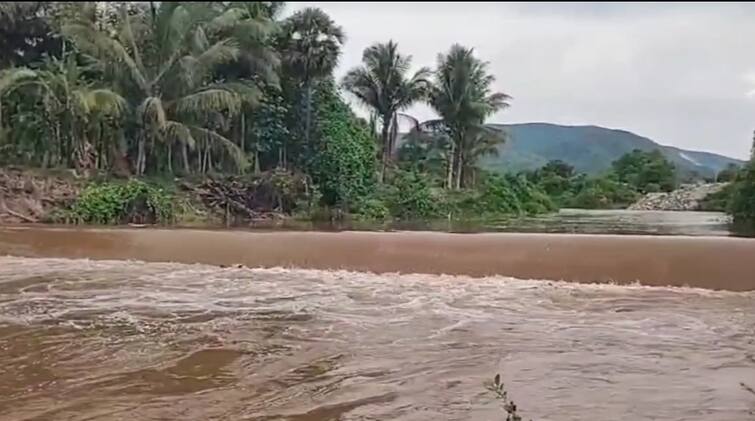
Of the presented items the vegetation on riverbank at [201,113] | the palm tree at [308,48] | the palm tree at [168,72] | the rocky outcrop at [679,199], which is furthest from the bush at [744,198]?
the palm tree at [168,72]

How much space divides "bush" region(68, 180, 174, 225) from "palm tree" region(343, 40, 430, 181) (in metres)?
6.89

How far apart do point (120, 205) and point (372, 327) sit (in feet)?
28.4

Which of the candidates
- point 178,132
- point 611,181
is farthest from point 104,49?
point 611,181

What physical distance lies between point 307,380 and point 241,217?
36.5ft

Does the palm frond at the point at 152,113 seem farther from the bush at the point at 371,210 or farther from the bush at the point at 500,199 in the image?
the bush at the point at 500,199

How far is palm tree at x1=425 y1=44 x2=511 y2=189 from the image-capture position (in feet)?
66.4

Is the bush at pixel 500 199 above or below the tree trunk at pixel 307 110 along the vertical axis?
below

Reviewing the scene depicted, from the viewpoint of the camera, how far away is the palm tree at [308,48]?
15539mm

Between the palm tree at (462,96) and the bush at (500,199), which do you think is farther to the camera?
the palm tree at (462,96)

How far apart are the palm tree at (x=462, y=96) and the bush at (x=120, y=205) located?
9095mm

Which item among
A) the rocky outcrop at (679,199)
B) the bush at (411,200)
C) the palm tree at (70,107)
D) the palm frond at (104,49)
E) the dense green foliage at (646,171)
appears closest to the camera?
the palm tree at (70,107)

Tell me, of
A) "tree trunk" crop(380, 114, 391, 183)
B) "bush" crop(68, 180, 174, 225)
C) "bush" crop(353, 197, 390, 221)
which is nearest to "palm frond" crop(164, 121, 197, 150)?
"bush" crop(68, 180, 174, 225)

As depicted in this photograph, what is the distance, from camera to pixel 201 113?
14.8 meters

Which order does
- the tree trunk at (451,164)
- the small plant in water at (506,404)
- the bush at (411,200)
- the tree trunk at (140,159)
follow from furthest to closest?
the tree trunk at (451,164) < the bush at (411,200) < the tree trunk at (140,159) < the small plant in water at (506,404)
